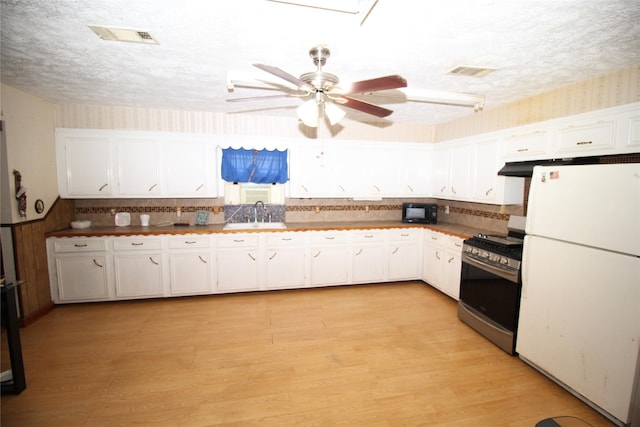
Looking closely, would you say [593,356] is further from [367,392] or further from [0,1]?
[0,1]

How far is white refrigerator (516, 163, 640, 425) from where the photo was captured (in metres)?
1.85

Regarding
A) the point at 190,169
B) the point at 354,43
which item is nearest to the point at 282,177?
the point at 190,169

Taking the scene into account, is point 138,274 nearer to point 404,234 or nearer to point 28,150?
point 28,150

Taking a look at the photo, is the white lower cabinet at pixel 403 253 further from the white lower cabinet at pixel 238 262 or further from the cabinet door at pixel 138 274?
the cabinet door at pixel 138 274

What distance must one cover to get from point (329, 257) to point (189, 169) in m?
2.39

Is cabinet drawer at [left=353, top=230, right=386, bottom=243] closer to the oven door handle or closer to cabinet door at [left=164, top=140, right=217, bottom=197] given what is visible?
the oven door handle

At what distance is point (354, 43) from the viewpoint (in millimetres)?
2020

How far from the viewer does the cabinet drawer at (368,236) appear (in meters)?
4.29

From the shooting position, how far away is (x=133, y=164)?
3887mm

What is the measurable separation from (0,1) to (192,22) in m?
1.01

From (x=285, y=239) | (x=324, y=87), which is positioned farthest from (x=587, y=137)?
(x=285, y=239)

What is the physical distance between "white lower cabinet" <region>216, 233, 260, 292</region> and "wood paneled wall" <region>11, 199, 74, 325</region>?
6.54ft

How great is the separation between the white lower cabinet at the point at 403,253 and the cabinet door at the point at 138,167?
3519mm

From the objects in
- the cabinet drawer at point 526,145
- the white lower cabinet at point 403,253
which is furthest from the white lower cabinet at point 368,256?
the cabinet drawer at point 526,145
